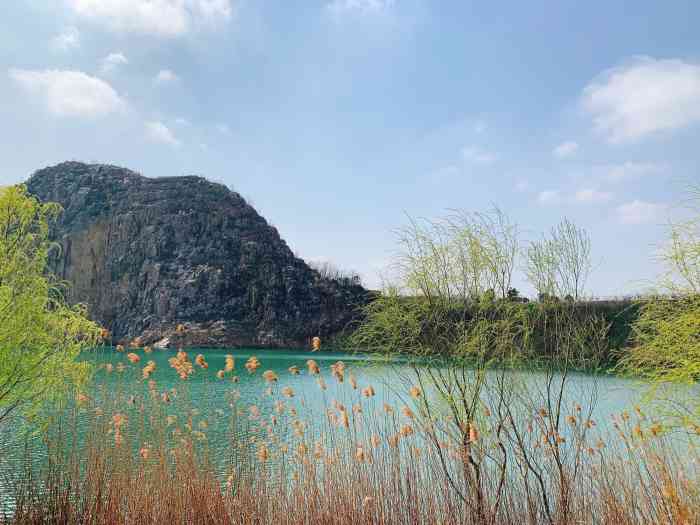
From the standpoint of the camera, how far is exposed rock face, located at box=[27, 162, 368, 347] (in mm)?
78312

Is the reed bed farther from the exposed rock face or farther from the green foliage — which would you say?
the exposed rock face

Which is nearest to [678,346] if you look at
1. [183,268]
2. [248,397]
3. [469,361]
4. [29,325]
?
[469,361]

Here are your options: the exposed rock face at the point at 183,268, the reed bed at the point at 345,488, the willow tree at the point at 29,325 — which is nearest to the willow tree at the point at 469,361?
the reed bed at the point at 345,488

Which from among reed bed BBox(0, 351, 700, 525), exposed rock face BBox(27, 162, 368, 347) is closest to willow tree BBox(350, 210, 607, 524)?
reed bed BBox(0, 351, 700, 525)

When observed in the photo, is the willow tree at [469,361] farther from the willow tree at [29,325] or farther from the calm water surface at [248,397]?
the willow tree at [29,325]

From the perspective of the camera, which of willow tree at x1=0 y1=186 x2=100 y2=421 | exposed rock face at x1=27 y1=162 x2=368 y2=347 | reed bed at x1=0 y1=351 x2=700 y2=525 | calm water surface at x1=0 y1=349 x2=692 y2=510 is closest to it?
reed bed at x1=0 y1=351 x2=700 y2=525

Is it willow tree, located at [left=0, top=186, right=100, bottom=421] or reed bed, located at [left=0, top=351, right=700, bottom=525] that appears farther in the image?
willow tree, located at [left=0, top=186, right=100, bottom=421]

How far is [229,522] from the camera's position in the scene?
4938 mm

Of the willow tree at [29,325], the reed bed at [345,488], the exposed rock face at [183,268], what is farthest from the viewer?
the exposed rock face at [183,268]

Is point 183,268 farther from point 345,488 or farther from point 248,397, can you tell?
point 345,488

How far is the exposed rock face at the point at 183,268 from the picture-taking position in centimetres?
7831

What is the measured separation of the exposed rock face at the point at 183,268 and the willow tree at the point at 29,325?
222 ft

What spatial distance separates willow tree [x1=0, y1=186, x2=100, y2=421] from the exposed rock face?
67.6 metres

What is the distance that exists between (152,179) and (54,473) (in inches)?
3956
